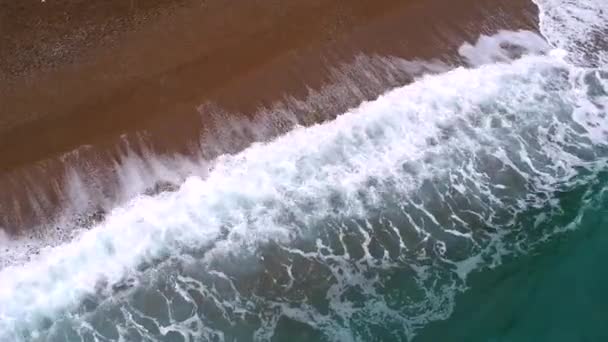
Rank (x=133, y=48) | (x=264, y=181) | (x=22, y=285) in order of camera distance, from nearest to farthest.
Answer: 1. (x=22, y=285)
2. (x=264, y=181)
3. (x=133, y=48)

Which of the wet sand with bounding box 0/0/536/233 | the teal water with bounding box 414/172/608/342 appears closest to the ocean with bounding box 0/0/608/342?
the teal water with bounding box 414/172/608/342

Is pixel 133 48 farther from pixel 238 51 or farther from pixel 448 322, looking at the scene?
pixel 448 322

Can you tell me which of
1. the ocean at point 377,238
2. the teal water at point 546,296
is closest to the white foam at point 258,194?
the ocean at point 377,238

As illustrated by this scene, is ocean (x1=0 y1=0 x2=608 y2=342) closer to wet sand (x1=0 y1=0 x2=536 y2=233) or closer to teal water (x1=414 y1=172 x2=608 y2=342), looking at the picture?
teal water (x1=414 y1=172 x2=608 y2=342)

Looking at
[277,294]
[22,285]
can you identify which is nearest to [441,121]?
[277,294]

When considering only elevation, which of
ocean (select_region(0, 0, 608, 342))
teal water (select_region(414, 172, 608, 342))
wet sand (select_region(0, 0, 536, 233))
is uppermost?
wet sand (select_region(0, 0, 536, 233))

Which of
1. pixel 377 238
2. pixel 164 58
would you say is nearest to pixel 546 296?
pixel 377 238
